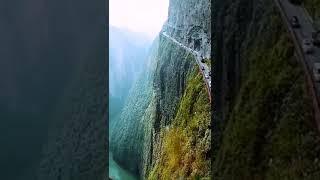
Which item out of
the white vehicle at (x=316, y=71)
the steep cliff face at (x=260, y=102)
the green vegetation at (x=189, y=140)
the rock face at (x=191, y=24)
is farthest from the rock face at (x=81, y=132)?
the rock face at (x=191, y=24)

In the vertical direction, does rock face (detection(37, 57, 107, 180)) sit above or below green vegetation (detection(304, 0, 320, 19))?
below

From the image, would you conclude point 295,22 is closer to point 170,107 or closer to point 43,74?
point 43,74

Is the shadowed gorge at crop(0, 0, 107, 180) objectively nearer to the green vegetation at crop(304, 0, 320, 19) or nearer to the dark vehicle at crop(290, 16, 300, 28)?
the dark vehicle at crop(290, 16, 300, 28)

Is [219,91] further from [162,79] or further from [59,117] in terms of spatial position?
[162,79]

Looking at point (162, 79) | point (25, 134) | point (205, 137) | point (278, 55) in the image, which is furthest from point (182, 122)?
point (278, 55)

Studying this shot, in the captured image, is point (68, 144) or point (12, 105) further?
point (68, 144)

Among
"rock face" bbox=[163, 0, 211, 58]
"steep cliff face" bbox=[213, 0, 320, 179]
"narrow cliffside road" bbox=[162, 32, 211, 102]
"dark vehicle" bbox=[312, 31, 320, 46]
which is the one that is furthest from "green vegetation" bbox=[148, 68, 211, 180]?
"dark vehicle" bbox=[312, 31, 320, 46]

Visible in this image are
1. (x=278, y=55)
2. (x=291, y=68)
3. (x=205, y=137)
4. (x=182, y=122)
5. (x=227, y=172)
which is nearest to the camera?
(x=291, y=68)
